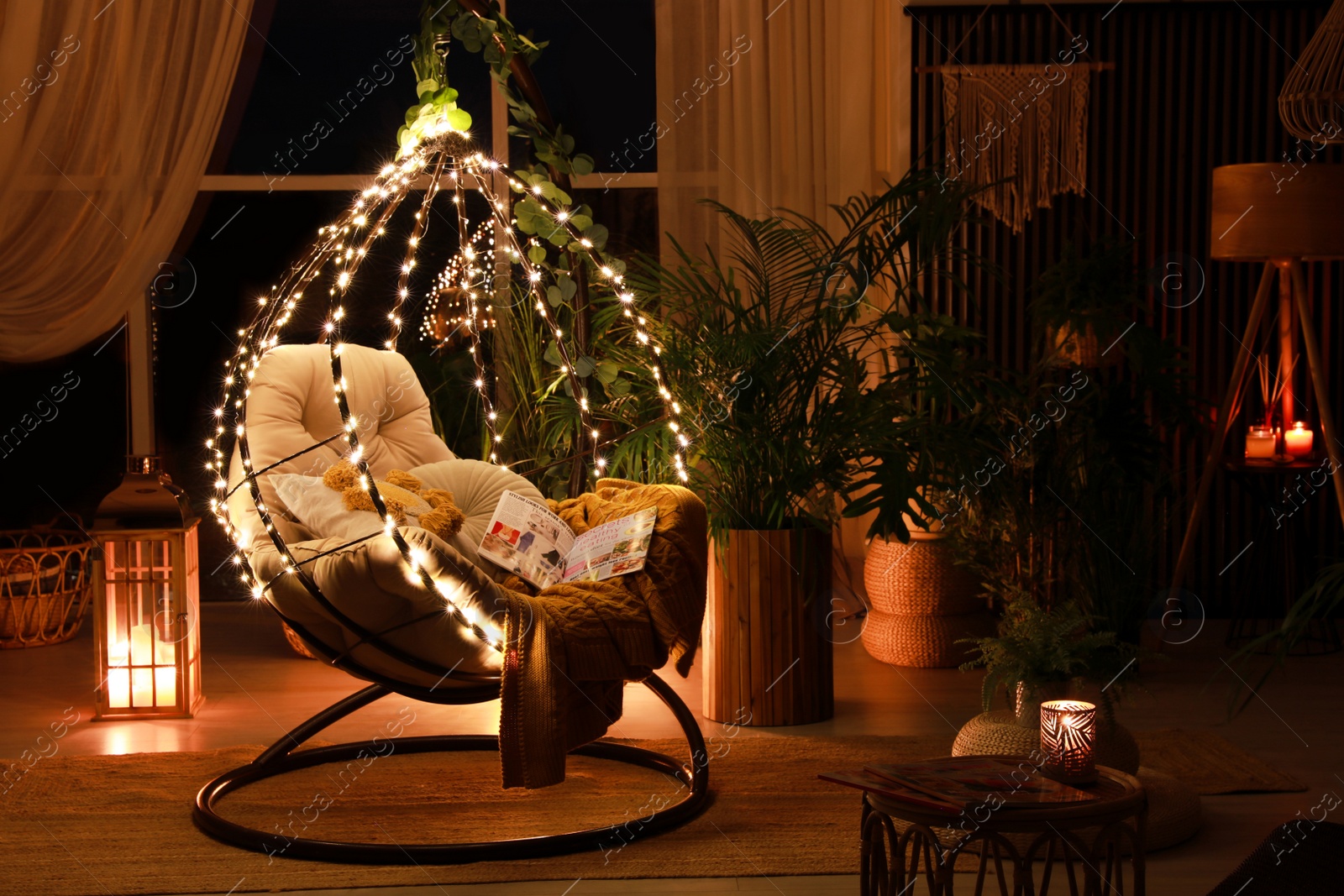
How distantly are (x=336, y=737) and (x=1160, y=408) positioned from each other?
2.69 meters

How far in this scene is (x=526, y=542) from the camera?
3.23 metres

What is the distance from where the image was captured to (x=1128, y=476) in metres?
4.16

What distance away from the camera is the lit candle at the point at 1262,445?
4.32 metres

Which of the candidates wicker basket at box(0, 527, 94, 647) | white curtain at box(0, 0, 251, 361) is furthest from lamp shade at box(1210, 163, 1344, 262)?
wicker basket at box(0, 527, 94, 647)

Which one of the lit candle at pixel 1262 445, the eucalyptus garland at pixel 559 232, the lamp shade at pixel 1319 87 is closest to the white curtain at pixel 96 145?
the eucalyptus garland at pixel 559 232

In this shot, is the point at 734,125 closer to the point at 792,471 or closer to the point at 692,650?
the point at 792,471

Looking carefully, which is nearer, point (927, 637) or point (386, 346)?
point (386, 346)

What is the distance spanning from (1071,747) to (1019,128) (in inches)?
127

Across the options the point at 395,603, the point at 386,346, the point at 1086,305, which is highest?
the point at 1086,305

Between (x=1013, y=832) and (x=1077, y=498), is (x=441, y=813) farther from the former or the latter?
(x=1077, y=498)

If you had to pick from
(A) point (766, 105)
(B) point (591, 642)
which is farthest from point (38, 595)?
(A) point (766, 105)

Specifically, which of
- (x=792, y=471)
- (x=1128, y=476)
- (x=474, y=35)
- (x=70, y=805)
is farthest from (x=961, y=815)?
(x=1128, y=476)

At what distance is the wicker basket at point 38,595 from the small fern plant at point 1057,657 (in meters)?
3.24

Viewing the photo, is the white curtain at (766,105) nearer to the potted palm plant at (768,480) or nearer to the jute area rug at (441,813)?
the potted palm plant at (768,480)
